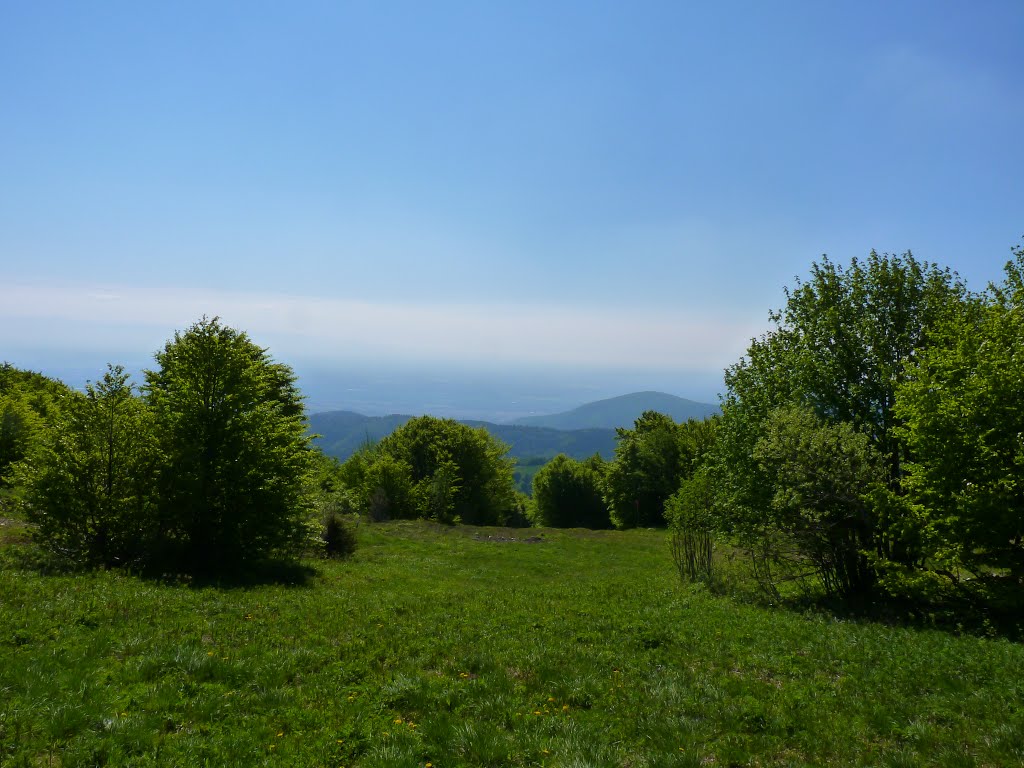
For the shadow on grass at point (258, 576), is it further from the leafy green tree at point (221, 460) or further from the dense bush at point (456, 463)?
the dense bush at point (456, 463)

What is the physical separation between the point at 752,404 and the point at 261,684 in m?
24.7

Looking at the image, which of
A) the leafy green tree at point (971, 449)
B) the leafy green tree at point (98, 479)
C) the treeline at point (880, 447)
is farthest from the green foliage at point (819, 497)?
the leafy green tree at point (98, 479)

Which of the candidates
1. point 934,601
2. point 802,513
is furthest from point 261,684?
point 934,601

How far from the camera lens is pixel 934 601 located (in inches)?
781

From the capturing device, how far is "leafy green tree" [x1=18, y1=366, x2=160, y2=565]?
64.5 feet

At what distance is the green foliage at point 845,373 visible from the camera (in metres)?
22.5

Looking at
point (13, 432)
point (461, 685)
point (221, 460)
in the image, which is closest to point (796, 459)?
point (461, 685)

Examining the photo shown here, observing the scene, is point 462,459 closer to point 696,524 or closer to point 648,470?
point 648,470

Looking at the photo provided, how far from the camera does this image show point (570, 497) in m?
95.9

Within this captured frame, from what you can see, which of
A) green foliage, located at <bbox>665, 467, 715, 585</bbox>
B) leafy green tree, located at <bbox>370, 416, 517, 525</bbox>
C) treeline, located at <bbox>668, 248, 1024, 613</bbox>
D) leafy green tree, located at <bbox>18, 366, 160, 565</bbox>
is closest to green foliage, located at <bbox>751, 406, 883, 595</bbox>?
treeline, located at <bbox>668, 248, 1024, 613</bbox>

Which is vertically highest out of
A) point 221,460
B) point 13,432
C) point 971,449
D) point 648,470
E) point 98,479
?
point 971,449

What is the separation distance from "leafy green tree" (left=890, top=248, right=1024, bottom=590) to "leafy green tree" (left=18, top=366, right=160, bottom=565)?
28.5m

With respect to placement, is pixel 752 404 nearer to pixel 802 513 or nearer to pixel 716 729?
pixel 802 513

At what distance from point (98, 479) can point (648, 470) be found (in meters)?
69.6
